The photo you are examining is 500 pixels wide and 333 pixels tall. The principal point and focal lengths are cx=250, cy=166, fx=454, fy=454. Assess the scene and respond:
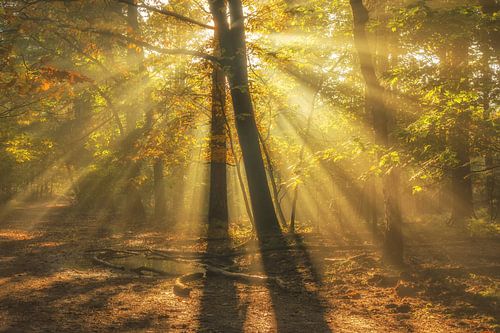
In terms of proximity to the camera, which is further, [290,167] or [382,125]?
[382,125]

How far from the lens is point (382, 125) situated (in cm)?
955

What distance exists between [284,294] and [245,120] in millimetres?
7052

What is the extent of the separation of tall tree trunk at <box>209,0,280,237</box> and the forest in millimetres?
44

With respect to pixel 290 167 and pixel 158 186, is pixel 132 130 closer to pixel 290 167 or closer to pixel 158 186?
pixel 158 186

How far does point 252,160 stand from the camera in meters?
14.2

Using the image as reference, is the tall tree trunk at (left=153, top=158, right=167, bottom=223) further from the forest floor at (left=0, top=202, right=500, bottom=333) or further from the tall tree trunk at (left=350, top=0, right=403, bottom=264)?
the tall tree trunk at (left=350, top=0, right=403, bottom=264)

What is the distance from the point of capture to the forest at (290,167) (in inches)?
280

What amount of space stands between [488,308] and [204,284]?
516 centimetres

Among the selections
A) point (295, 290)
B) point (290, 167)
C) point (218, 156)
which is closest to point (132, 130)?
point (218, 156)

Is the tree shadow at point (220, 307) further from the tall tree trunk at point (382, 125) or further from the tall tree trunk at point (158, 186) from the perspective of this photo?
the tall tree trunk at point (158, 186)

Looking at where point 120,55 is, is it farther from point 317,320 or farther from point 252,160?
point 317,320

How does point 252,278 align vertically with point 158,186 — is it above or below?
below

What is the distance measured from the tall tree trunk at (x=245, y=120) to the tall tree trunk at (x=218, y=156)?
75 centimetres

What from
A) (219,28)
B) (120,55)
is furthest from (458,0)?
(120,55)
